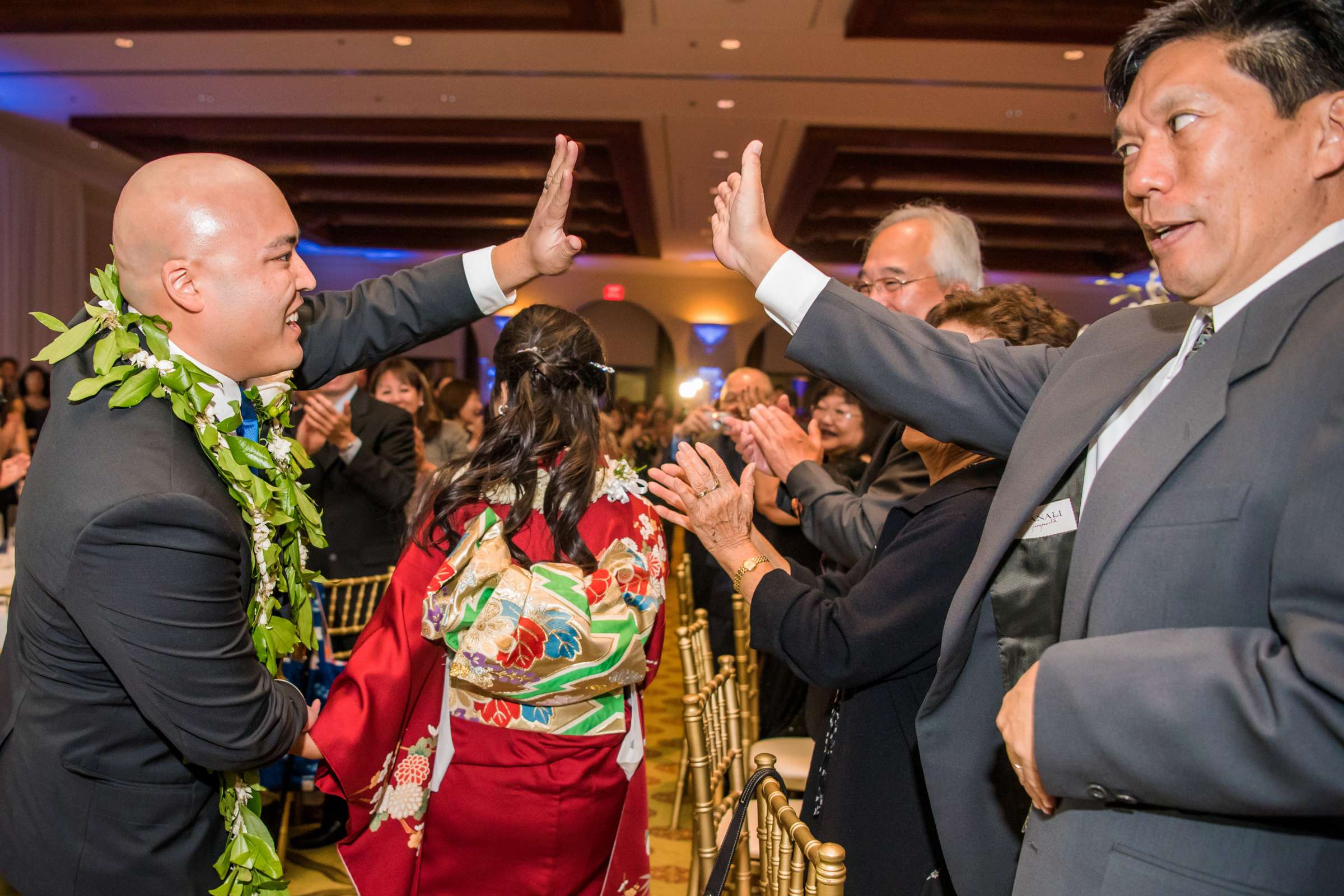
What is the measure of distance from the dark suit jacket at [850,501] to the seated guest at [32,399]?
7507 mm

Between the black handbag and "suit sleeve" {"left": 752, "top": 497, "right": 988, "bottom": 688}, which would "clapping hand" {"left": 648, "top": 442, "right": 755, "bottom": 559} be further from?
the black handbag

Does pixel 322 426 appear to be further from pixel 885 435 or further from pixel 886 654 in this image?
pixel 886 654

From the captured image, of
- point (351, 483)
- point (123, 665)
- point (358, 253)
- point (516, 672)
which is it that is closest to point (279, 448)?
point (123, 665)

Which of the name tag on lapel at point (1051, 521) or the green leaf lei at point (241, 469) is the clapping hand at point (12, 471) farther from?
the name tag on lapel at point (1051, 521)

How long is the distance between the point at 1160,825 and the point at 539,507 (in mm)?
1324

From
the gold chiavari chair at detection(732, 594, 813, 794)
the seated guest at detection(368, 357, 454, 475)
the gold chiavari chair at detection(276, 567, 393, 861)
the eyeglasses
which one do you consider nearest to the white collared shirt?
the eyeglasses

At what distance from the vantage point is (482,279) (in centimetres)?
192

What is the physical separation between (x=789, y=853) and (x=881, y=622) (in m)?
0.47

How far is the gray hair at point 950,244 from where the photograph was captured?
2.41m

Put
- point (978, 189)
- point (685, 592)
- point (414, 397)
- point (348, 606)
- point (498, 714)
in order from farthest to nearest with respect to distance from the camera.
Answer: point (978, 189) < point (414, 397) < point (685, 592) < point (348, 606) < point (498, 714)

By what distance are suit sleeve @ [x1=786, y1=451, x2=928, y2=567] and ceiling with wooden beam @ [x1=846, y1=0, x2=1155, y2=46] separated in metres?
4.02

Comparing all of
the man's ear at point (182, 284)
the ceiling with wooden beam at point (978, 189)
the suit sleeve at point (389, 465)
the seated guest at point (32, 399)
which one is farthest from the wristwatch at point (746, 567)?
the seated guest at point (32, 399)

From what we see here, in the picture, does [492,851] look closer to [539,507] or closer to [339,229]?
[539,507]

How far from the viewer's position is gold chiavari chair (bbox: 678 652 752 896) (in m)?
1.76
